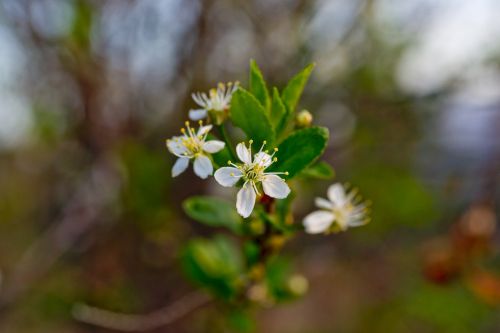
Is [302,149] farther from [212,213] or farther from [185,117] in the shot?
[185,117]

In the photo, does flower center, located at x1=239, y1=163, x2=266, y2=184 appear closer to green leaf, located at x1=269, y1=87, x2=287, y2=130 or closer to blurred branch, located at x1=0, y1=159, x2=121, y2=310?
green leaf, located at x1=269, y1=87, x2=287, y2=130

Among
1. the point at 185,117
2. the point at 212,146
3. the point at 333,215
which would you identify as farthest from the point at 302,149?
the point at 185,117

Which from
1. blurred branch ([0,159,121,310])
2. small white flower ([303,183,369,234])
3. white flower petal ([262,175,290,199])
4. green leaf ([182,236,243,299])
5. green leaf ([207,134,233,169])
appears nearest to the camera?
white flower petal ([262,175,290,199])

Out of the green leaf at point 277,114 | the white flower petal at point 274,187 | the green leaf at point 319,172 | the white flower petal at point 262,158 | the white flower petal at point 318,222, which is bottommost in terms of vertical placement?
the white flower petal at point 274,187

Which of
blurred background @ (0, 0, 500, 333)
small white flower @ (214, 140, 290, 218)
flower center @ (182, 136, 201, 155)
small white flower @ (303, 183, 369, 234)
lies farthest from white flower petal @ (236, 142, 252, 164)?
blurred background @ (0, 0, 500, 333)

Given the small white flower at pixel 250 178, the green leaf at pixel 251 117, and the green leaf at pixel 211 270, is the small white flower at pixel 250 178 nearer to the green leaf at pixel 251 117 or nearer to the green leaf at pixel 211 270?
the green leaf at pixel 251 117

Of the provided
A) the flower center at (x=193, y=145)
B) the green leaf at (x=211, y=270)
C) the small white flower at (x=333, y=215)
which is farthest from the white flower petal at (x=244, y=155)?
the green leaf at (x=211, y=270)

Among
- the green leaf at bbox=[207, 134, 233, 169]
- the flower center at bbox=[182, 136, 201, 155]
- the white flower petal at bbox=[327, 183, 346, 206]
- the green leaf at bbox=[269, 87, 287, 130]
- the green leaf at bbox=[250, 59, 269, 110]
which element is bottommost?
the white flower petal at bbox=[327, 183, 346, 206]
